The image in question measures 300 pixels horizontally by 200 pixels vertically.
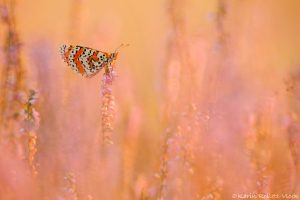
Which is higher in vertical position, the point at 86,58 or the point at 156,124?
the point at 86,58

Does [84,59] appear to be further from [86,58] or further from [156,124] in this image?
[156,124]

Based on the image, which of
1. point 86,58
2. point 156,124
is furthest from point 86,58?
point 156,124

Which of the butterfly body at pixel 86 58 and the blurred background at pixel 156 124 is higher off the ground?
the butterfly body at pixel 86 58

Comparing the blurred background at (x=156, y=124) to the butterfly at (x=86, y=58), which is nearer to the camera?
the blurred background at (x=156, y=124)

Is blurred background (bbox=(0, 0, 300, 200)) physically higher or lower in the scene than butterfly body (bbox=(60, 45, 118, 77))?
lower

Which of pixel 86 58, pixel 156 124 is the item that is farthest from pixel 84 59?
pixel 156 124

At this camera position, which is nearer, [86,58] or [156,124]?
[86,58]

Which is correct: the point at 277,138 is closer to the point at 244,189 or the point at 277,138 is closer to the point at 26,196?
the point at 244,189
